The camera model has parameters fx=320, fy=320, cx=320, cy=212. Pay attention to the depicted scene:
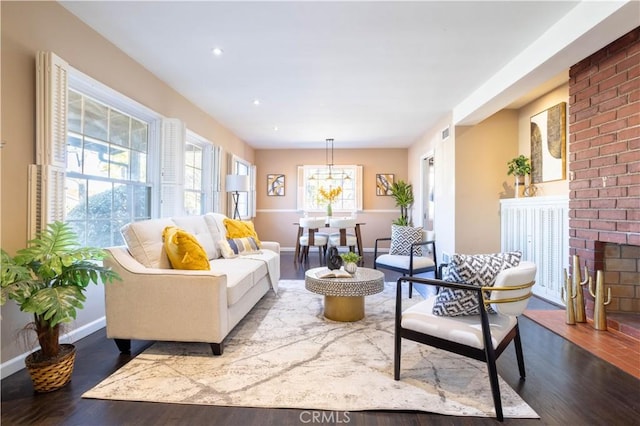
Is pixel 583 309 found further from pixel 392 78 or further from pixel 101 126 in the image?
pixel 101 126

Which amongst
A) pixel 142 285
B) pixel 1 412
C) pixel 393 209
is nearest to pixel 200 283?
pixel 142 285

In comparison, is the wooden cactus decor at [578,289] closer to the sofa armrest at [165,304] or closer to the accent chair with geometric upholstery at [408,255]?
the accent chair with geometric upholstery at [408,255]

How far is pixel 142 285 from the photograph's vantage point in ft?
7.21

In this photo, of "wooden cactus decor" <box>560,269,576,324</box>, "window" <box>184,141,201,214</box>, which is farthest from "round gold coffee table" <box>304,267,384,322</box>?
"window" <box>184,141,201,214</box>

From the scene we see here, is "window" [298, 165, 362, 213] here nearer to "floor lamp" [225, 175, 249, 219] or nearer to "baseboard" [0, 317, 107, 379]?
"floor lamp" [225, 175, 249, 219]

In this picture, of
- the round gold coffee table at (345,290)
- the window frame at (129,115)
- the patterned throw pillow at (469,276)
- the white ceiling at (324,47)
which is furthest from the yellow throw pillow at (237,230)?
the patterned throw pillow at (469,276)

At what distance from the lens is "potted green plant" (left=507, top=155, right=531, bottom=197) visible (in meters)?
4.31

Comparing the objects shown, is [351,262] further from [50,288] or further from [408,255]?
[50,288]

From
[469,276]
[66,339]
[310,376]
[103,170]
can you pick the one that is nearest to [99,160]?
[103,170]

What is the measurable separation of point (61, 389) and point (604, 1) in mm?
4060

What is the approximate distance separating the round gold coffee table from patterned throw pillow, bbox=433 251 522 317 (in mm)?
888

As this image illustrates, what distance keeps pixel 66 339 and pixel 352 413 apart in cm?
222

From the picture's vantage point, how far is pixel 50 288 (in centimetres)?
171

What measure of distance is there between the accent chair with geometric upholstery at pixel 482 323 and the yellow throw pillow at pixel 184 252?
148 cm
